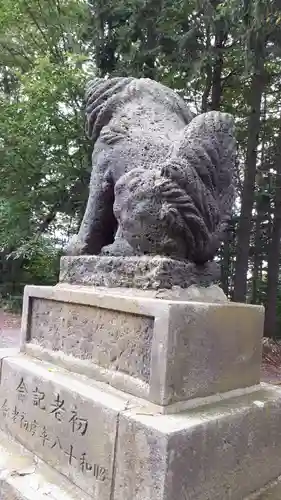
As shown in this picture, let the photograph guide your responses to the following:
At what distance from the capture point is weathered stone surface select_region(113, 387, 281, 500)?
148cm

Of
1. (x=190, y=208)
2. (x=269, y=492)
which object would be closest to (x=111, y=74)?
(x=190, y=208)

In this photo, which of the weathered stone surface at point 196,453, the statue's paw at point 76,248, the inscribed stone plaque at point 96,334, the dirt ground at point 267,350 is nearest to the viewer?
the weathered stone surface at point 196,453

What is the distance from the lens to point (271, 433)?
2.00 meters

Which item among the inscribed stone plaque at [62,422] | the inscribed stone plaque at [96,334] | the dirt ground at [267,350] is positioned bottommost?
the dirt ground at [267,350]

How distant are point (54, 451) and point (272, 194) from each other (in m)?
7.34

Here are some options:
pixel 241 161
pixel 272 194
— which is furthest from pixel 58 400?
pixel 241 161

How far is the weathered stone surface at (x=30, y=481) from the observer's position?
5.82 feet

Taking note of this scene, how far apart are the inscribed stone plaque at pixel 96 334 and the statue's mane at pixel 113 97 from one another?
3.66 ft

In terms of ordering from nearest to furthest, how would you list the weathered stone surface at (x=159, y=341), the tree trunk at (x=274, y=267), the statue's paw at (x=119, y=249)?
the weathered stone surface at (x=159, y=341), the statue's paw at (x=119, y=249), the tree trunk at (x=274, y=267)

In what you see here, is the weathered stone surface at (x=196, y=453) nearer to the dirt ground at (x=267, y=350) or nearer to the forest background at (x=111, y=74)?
the dirt ground at (x=267, y=350)

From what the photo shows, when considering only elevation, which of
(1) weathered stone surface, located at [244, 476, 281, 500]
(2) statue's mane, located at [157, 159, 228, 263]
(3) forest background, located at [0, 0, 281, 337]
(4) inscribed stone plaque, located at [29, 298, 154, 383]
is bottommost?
(1) weathered stone surface, located at [244, 476, 281, 500]

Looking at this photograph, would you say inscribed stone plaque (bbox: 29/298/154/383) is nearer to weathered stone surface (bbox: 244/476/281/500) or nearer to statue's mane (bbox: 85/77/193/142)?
weathered stone surface (bbox: 244/476/281/500)

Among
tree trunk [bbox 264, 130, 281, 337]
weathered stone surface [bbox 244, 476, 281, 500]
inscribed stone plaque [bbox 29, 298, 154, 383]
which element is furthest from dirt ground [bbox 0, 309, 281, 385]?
inscribed stone plaque [bbox 29, 298, 154, 383]

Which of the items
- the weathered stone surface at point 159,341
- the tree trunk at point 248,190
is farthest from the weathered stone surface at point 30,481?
the tree trunk at point 248,190
